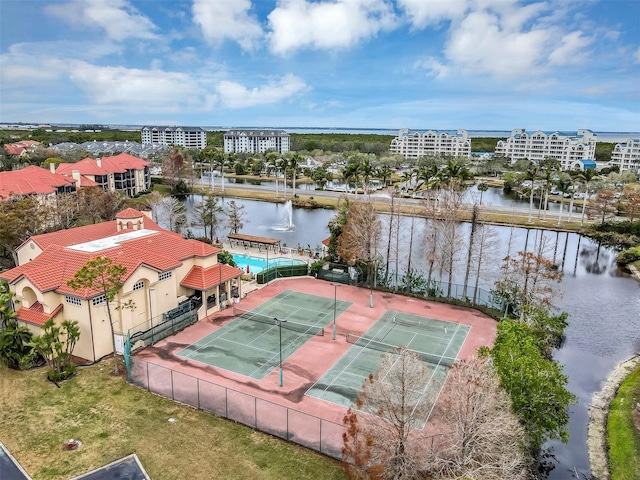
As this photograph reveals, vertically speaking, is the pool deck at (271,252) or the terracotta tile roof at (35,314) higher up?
the terracotta tile roof at (35,314)

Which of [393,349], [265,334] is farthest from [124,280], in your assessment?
[393,349]

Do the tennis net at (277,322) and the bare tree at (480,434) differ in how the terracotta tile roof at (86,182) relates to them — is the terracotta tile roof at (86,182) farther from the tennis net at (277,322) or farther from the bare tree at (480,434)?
the bare tree at (480,434)

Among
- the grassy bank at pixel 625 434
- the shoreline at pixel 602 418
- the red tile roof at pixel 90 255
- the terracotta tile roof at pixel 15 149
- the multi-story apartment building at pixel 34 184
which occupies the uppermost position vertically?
the terracotta tile roof at pixel 15 149

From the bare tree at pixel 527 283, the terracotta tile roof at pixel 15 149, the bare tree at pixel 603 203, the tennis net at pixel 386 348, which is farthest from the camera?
the terracotta tile roof at pixel 15 149

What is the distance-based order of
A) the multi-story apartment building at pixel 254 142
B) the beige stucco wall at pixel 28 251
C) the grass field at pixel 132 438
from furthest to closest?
the multi-story apartment building at pixel 254 142, the beige stucco wall at pixel 28 251, the grass field at pixel 132 438

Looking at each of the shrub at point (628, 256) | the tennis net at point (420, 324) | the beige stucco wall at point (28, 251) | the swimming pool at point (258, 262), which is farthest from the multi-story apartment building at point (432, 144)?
the beige stucco wall at point (28, 251)

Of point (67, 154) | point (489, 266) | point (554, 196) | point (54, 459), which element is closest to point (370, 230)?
point (489, 266)

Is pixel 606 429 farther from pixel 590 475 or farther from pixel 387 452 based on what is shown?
pixel 387 452
